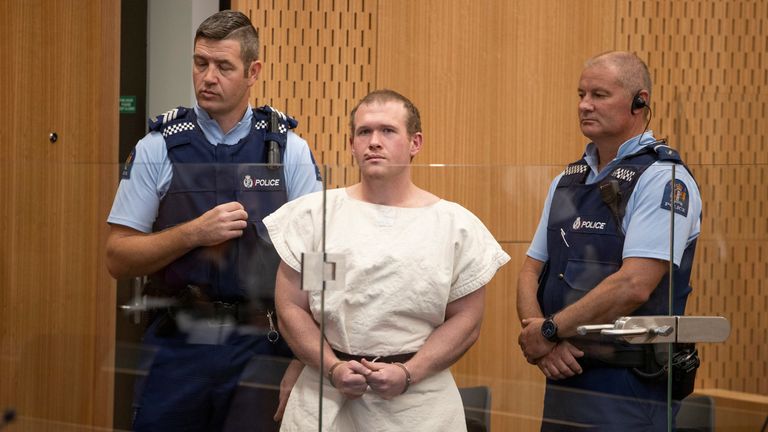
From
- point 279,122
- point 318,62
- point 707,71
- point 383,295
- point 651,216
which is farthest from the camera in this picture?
point 707,71

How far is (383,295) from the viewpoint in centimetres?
276

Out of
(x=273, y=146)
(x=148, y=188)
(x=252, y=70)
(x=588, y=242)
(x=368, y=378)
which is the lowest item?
(x=368, y=378)

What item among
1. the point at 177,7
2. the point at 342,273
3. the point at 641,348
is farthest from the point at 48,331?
the point at 177,7

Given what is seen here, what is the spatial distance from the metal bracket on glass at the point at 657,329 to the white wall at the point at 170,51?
269cm

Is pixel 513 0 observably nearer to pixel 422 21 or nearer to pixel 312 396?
pixel 422 21

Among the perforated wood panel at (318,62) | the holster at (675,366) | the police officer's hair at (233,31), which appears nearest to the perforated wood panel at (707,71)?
the perforated wood panel at (318,62)

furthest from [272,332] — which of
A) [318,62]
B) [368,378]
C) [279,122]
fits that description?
[318,62]

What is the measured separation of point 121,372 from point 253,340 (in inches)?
13.6

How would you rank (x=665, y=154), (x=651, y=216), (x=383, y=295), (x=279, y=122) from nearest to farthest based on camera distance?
1. (x=383, y=295)
2. (x=651, y=216)
3. (x=665, y=154)
4. (x=279, y=122)

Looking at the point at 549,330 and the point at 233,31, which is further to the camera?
the point at 233,31

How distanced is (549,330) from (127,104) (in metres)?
2.71

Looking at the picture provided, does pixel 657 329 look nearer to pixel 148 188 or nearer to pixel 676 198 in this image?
pixel 676 198

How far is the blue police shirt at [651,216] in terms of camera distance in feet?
9.46

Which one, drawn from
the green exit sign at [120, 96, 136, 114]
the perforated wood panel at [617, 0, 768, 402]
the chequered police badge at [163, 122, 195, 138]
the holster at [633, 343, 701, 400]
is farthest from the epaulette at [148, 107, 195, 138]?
the perforated wood panel at [617, 0, 768, 402]
